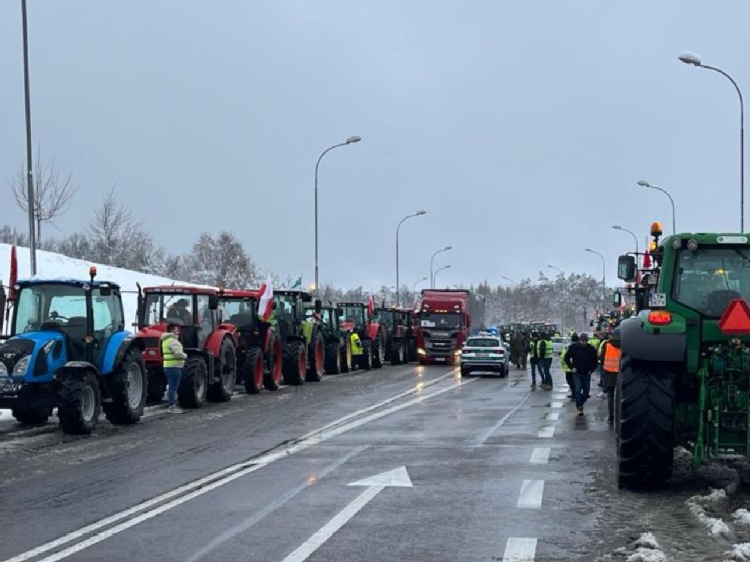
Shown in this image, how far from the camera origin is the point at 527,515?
30.5 ft

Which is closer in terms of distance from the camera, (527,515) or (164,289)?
(527,515)

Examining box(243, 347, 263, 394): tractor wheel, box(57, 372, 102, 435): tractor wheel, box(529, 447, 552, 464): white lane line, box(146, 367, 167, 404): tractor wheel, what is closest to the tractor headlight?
box(57, 372, 102, 435): tractor wheel

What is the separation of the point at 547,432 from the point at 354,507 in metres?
7.42

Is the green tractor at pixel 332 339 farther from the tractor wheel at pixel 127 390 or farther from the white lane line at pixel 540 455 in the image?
the white lane line at pixel 540 455

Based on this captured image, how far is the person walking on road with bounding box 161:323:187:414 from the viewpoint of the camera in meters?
19.6

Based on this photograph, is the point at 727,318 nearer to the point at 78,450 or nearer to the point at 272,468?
the point at 272,468

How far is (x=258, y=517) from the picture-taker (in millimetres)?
9148

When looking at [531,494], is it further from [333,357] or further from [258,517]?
[333,357]

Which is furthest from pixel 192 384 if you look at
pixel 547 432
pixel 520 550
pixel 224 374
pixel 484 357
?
pixel 484 357

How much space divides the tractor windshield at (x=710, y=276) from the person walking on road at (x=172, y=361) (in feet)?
36.4

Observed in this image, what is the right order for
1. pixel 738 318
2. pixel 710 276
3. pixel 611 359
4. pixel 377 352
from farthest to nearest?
pixel 377 352
pixel 611 359
pixel 710 276
pixel 738 318

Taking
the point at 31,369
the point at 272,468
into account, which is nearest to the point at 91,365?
the point at 31,369

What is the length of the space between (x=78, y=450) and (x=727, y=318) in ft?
28.0

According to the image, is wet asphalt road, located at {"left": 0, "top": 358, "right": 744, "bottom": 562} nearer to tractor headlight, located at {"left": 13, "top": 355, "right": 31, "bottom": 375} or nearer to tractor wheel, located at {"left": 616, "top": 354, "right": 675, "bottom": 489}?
tractor wheel, located at {"left": 616, "top": 354, "right": 675, "bottom": 489}
